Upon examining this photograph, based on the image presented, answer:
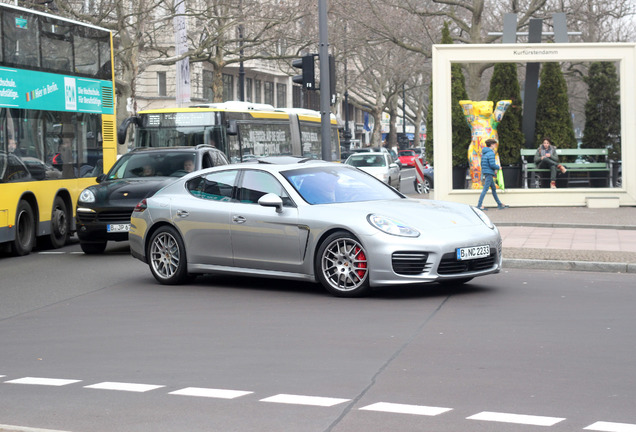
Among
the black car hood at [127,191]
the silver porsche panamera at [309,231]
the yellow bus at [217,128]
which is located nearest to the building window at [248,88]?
the yellow bus at [217,128]

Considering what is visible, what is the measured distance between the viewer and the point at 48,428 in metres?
5.70

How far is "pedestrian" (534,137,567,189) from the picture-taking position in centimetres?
2452

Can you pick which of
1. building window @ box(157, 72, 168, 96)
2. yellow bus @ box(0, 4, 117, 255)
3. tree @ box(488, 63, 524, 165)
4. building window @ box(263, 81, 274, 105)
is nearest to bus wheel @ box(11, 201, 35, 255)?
yellow bus @ box(0, 4, 117, 255)

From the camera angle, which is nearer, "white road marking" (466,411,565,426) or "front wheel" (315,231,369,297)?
"white road marking" (466,411,565,426)

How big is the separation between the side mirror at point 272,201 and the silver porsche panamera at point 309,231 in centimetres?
1

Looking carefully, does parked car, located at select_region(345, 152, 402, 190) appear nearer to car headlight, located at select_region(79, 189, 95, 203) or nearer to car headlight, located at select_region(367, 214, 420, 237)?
car headlight, located at select_region(79, 189, 95, 203)

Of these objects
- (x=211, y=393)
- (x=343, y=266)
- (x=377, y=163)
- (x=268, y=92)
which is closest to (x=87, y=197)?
(x=343, y=266)

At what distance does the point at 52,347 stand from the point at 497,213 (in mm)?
15031

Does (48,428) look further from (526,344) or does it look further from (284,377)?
(526,344)

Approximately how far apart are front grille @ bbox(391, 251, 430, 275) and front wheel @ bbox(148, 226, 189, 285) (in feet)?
9.21

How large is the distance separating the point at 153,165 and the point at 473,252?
792 centimetres

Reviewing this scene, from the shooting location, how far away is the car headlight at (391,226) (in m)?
10.5

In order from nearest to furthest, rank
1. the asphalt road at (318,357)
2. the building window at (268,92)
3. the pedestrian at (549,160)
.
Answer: the asphalt road at (318,357)
the pedestrian at (549,160)
the building window at (268,92)

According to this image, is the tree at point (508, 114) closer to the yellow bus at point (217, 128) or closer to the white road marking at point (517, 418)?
the yellow bus at point (217, 128)
